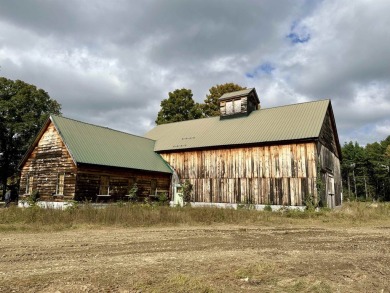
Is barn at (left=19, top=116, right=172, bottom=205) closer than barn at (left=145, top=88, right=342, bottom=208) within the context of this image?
Yes

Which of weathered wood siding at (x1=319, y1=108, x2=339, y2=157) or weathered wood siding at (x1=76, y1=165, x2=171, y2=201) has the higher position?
weathered wood siding at (x1=319, y1=108, x2=339, y2=157)

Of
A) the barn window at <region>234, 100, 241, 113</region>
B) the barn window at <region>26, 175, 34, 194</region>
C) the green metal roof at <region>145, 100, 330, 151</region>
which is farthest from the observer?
the barn window at <region>234, 100, 241, 113</region>

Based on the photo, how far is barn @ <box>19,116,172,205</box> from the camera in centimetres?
2217

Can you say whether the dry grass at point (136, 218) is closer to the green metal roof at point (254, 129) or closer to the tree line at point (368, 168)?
the green metal roof at point (254, 129)

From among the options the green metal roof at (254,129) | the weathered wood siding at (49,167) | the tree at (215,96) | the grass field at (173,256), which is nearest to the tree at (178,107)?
the tree at (215,96)

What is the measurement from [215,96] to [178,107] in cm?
700

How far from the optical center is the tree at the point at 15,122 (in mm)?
37312

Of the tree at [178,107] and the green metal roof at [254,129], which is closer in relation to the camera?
the green metal roof at [254,129]

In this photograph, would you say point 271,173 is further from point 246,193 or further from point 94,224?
point 94,224

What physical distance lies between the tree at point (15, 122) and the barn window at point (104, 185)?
2015 centimetres

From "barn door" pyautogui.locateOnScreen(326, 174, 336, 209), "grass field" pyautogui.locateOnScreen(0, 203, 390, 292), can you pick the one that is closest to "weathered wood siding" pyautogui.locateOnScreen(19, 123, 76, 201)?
"grass field" pyautogui.locateOnScreen(0, 203, 390, 292)

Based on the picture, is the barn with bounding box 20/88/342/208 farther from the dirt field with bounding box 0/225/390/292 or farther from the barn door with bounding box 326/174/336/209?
the dirt field with bounding box 0/225/390/292

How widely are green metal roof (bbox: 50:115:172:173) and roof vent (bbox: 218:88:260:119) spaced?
897 centimetres

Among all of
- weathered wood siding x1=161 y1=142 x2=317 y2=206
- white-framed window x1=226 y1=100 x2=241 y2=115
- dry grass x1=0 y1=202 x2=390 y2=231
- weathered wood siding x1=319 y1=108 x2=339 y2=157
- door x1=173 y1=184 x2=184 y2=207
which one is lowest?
dry grass x1=0 y1=202 x2=390 y2=231
